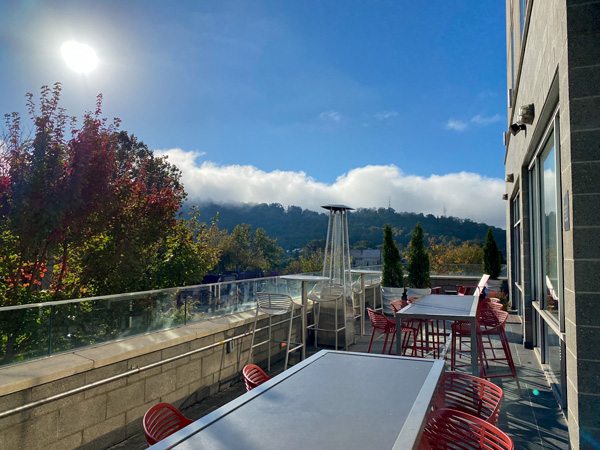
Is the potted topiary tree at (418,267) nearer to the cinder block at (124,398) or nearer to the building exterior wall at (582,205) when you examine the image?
the building exterior wall at (582,205)

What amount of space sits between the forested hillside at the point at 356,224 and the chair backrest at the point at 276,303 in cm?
1940

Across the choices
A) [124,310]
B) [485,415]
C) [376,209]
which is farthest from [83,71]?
[376,209]

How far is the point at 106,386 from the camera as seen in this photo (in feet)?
11.8

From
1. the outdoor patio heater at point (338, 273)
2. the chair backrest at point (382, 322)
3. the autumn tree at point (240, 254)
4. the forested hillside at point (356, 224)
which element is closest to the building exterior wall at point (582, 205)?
the chair backrest at point (382, 322)

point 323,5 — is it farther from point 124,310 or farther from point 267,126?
point 267,126

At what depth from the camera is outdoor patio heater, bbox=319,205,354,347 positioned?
7848mm

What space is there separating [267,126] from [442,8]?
45.4 ft

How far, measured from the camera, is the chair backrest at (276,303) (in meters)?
5.87

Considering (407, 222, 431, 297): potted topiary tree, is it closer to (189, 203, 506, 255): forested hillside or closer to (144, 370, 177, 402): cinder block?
(144, 370, 177, 402): cinder block

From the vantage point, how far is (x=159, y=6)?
27.5 ft

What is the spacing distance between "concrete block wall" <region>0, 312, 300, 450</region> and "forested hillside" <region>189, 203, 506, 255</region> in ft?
68.3

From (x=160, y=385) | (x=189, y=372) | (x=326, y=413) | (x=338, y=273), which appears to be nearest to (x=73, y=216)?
(x=189, y=372)

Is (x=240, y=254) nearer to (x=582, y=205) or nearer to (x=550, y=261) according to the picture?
(x=550, y=261)

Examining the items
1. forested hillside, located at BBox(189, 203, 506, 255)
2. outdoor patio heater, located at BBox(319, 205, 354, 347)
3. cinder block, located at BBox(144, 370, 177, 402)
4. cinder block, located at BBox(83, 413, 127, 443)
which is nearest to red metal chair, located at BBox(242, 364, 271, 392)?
cinder block, located at BBox(83, 413, 127, 443)
